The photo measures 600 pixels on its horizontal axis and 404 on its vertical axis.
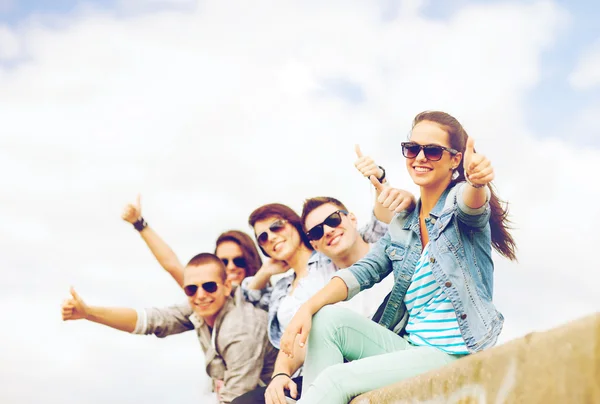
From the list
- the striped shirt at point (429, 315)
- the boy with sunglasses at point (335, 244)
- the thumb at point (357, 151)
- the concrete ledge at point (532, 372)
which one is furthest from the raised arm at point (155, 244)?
the concrete ledge at point (532, 372)

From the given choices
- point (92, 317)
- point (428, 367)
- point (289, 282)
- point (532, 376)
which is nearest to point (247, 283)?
point (289, 282)

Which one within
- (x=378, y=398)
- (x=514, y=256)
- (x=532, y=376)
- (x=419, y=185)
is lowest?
(x=532, y=376)

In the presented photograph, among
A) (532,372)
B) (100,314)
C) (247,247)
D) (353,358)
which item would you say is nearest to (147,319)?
(100,314)

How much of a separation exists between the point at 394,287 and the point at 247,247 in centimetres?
299

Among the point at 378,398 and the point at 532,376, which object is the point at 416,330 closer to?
the point at 378,398

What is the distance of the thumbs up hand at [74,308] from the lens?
627cm

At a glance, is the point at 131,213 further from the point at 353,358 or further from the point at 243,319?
the point at 353,358

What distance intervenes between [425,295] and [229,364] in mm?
2394

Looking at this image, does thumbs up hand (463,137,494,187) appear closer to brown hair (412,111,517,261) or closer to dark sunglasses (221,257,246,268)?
brown hair (412,111,517,261)

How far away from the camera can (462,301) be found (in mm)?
3748

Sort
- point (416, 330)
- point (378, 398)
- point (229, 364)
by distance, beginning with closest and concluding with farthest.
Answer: point (378, 398) → point (416, 330) → point (229, 364)

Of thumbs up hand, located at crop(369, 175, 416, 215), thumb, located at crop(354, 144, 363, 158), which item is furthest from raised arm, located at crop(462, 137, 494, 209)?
thumb, located at crop(354, 144, 363, 158)

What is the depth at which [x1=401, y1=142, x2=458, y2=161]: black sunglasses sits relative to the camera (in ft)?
13.6

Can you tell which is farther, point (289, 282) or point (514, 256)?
point (289, 282)
